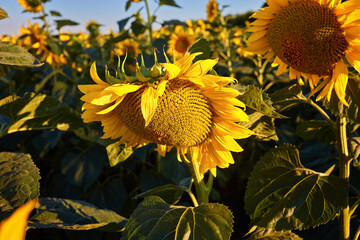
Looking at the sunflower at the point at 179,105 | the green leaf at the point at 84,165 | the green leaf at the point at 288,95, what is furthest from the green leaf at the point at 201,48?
the green leaf at the point at 84,165

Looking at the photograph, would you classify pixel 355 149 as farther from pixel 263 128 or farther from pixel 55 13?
pixel 55 13

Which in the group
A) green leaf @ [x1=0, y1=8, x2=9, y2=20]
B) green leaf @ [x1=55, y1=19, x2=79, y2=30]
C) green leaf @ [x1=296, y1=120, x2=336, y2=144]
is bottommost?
green leaf @ [x1=296, y1=120, x2=336, y2=144]

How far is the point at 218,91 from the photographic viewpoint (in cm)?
92

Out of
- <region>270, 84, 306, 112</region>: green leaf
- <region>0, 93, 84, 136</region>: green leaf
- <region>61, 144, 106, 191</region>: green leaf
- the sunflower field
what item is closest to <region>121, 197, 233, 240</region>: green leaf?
the sunflower field

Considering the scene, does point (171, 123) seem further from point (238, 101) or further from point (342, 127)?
point (342, 127)

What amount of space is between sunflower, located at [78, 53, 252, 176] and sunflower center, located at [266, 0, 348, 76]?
31 centimetres

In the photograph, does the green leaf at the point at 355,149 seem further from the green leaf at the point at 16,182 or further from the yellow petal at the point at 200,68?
the green leaf at the point at 16,182

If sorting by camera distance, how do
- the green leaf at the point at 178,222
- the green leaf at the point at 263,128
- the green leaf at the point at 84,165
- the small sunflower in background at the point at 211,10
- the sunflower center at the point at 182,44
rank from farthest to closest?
the small sunflower in background at the point at 211,10 → the sunflower center at the point at 182,44 → the green leaf at the point at 84,165 → the green leaf at the point at 263,128 → the green leaf at the point at 178,222

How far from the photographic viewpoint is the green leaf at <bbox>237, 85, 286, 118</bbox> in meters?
0.93

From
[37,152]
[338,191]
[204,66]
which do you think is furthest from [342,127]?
[37,152]

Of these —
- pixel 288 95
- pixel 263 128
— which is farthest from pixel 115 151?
pixel 288 95

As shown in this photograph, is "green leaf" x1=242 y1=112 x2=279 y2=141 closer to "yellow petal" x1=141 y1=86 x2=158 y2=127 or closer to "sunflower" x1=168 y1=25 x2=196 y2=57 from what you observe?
"yellow petal" x1=141 y1=86 x2=158 y2=127

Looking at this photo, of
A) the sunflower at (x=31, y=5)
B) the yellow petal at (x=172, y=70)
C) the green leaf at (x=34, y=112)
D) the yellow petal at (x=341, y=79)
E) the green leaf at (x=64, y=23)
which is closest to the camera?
the yellow petal at (x=172, y=70)

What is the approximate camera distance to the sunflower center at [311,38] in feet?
3.42
